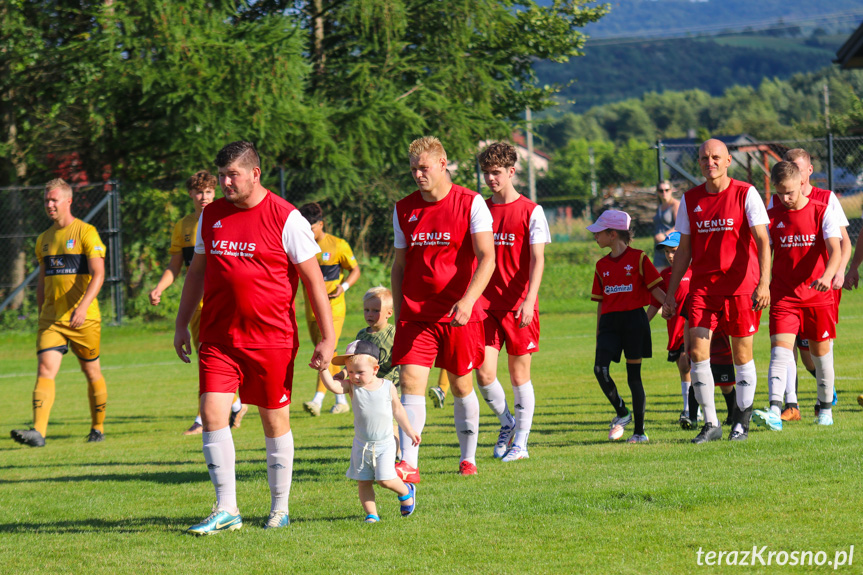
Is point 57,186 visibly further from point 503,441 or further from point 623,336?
point 623,336

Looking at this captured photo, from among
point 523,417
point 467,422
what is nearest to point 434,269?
point 467,422

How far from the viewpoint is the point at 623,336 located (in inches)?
307

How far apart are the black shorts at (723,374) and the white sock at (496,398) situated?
1.85 metres

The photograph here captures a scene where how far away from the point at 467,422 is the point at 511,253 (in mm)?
1343

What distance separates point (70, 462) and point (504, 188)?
4207mm

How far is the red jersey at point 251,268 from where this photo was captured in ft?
16.8

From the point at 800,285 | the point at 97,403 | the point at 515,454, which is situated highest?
the point at 800,285

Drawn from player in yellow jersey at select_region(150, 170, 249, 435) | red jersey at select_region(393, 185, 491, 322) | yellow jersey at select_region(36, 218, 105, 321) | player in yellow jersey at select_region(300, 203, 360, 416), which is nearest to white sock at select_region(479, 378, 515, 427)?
red jersey at select_region(393, 185, 491, 322)

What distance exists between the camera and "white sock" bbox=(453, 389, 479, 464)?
6.48 metres

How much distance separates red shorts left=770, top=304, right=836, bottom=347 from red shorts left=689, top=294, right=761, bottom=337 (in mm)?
713

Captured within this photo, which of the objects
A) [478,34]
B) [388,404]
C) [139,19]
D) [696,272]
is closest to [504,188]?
[696,272]

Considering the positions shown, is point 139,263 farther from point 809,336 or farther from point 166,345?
point 809,336

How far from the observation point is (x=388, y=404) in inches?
207

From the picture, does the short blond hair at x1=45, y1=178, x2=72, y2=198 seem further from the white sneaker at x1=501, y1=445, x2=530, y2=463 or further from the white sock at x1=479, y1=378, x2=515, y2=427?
the white sneaker at x1=501, y1=445, x2=530, y2=463
